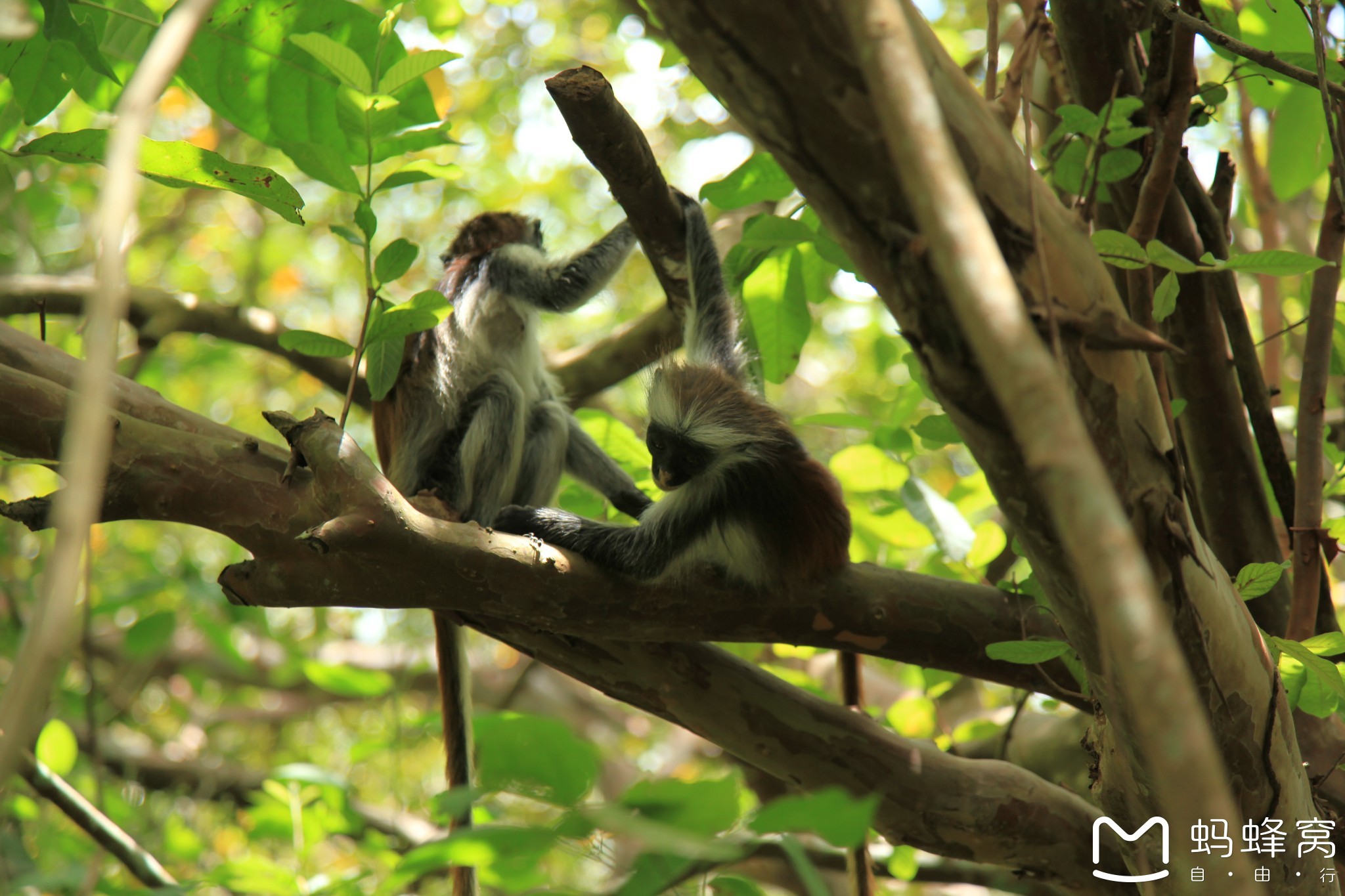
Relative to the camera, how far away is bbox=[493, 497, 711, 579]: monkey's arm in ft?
9.84

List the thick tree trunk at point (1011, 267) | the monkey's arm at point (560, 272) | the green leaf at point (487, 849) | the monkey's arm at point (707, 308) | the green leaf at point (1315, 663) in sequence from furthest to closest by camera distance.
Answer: the monkey's arm at point (560, 272), the monkey's arm at point (707, 308), the green leaf at point (1315, 663), the thick tree trunk at point (1011, 267), the green leaf at point (487, 849)

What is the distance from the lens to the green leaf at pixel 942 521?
327 centimetres

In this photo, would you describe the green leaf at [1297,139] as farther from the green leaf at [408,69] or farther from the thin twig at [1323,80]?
the green leaf at [408,69]

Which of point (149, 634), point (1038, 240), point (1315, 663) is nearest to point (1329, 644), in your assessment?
point (1315, 663)

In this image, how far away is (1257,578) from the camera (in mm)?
2146

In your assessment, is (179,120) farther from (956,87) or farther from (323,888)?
(956,87)

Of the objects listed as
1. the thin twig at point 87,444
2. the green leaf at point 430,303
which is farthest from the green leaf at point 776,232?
the thin twig at point 87,444

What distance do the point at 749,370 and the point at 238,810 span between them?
14.3 feet

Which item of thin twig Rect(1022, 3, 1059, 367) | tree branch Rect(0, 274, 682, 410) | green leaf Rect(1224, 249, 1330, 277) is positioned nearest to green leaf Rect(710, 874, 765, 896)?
thin twig Rect(1022, 3, 1059, 367)

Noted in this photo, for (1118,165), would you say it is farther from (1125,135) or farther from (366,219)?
(366,219)

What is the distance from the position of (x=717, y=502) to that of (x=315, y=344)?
146cm

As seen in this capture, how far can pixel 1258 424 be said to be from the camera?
3258 millimetres

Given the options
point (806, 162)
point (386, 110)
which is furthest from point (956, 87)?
point (386, 110)

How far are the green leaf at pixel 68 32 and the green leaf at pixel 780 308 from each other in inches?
76.1
